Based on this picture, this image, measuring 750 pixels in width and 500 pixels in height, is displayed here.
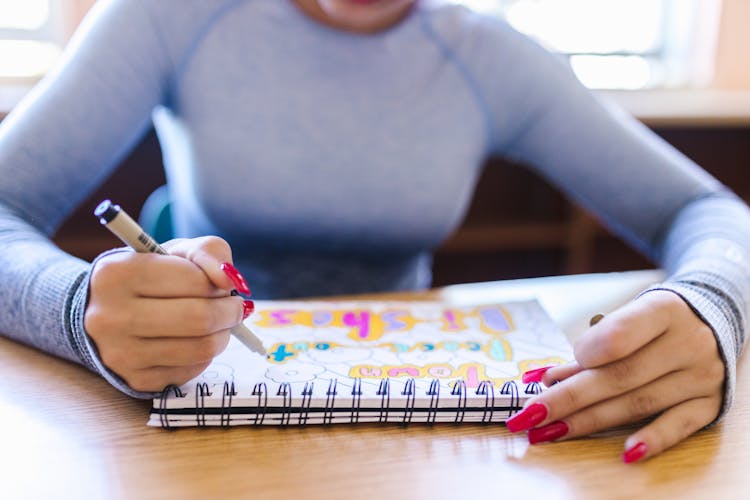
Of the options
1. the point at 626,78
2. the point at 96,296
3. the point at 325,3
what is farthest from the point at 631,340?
the point at 626,78

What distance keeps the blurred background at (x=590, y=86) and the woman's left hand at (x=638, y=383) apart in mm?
1340

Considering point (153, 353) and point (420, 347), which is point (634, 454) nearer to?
point (420, 347)

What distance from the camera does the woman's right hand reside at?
52cm

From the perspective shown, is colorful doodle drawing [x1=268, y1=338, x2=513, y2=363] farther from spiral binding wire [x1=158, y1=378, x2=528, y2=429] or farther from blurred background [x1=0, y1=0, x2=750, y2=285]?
blurred background [x1=0, y1=0, x2=750, y2=285]

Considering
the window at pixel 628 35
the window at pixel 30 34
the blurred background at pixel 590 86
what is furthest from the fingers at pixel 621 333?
the window at pixel 628 35

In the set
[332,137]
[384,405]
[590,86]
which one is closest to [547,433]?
[384,405]

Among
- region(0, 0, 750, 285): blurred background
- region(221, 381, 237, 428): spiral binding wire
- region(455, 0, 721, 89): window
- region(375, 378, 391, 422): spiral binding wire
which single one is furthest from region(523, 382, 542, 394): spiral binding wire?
region(455, 0, 721, 89): window

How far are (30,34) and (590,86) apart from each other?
160cm

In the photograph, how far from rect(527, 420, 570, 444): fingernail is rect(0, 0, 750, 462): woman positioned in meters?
0.26

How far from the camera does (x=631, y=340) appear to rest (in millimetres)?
541

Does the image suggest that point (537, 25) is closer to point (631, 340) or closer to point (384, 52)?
point (384, 52)

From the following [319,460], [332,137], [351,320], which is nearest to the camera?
[319,460]

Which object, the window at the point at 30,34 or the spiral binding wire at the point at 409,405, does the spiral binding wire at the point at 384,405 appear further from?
the window at the point at 30,34

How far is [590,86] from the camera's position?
5.11 feet
